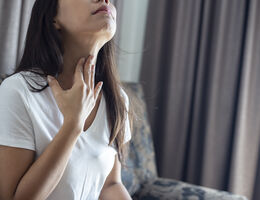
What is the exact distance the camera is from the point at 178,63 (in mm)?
2285

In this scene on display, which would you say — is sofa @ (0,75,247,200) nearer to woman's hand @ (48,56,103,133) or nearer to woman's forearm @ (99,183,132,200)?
woman's forearm @ (99,183,132,200)

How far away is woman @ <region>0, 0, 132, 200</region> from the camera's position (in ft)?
3.20

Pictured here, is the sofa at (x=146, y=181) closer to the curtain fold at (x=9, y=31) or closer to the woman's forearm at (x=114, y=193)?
the woman's forearm at (x=114, y=193)

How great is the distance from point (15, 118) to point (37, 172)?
0.15 metres

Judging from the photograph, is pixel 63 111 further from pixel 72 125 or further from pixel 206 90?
pixel 206 90

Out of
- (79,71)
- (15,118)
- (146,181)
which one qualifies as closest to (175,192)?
(146,181)

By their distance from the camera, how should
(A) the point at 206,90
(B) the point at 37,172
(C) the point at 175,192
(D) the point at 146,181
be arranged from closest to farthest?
(B) the point at 37,172 → (C) the point at 175,192 → (D) the point at 146,181 → (A) the point at 206,90

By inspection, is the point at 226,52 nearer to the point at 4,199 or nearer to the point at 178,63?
the point at 178,63

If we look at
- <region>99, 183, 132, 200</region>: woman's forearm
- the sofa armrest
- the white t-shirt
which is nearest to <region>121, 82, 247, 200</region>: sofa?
the sofa armrest

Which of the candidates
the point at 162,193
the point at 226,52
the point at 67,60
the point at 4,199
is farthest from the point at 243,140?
the point at 4,199

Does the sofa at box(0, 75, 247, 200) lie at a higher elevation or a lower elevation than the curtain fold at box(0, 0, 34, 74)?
lower

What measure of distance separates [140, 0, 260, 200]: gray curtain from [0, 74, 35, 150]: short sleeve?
138 centimetres

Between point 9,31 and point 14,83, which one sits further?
point 9,31

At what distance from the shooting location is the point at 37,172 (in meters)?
0.96
